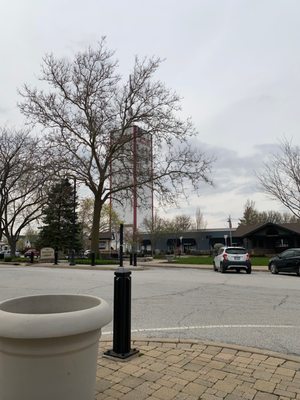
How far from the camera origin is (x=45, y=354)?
300 centimetres

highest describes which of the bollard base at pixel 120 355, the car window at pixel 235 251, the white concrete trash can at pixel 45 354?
the car window at pixel 235 251

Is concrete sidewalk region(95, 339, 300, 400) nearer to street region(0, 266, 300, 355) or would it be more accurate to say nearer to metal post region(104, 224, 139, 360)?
metal post region(104, 224, 139, 360)

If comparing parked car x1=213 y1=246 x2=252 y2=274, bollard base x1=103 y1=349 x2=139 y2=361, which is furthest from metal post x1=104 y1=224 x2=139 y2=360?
parked car x1=213 y1=246 x2=252 y2=274

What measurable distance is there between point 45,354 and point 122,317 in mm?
2266

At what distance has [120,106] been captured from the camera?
35531mm

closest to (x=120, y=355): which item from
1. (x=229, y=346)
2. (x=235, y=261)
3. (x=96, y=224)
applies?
(x=229, y=346)

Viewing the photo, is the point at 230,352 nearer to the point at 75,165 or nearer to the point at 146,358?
the point at 146,358

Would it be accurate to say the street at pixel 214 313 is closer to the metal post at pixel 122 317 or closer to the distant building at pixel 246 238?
the metal post at pixel 122 317

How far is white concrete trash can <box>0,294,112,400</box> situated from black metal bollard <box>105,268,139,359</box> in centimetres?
192

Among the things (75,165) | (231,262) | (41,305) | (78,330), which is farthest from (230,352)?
(75,165)

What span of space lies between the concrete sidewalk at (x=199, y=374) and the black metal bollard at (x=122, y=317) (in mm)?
167

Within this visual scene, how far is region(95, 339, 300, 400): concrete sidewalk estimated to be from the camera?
407 centimetres

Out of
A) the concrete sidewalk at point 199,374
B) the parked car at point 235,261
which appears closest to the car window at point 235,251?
the parked car at point 235,261

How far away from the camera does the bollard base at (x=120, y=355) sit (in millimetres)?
5120
